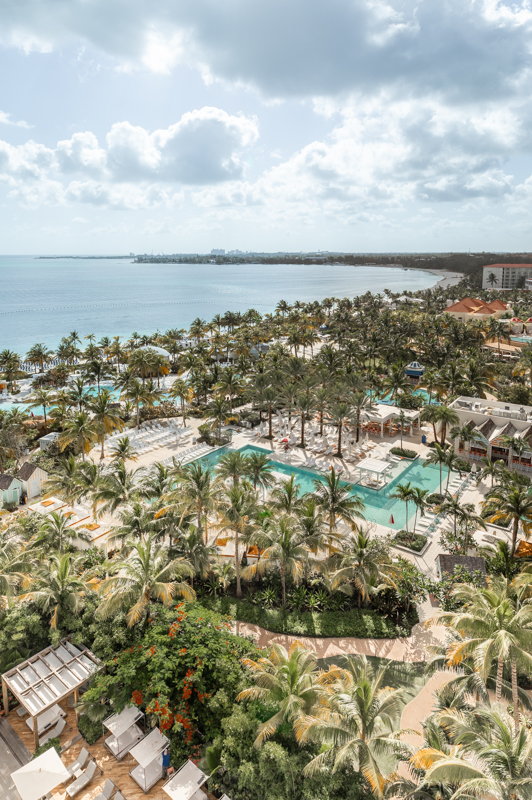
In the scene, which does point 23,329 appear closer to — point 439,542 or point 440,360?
point 440,360

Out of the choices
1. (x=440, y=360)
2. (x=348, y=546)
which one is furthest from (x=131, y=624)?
(x=440, y=360)

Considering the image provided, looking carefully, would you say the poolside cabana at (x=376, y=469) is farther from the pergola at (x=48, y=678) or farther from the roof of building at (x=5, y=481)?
the roof of building at (x=5, y=481)

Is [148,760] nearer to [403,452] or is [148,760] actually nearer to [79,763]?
[79,763]

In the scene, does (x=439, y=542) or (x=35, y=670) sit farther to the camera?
(x=439, y=542)

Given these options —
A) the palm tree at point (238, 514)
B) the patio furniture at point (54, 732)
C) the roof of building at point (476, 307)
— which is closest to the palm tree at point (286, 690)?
the patio furniture at point (54, 732)

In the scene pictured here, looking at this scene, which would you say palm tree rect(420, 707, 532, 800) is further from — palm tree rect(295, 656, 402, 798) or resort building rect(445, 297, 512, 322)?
resort building rect(445, 297, 512, 322)
